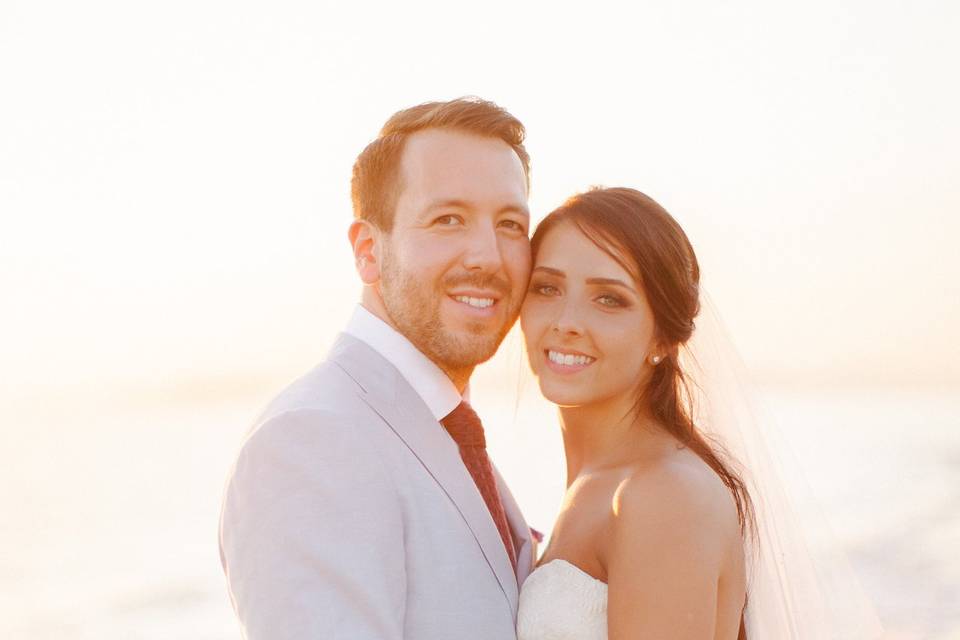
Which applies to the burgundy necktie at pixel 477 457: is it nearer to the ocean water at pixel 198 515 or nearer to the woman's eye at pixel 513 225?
the woman's eye at pixel 513 225

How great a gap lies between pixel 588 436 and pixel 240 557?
1.63 meters

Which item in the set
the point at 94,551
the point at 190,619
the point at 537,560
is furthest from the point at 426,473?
the point at 94,551

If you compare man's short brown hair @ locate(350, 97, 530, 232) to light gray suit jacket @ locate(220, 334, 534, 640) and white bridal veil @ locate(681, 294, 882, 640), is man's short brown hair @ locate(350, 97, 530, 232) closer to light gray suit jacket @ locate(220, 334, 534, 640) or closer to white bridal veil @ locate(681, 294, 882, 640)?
light gray suit jacket @ locate(220, 334, 534, 640)

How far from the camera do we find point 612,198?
4.15 metres

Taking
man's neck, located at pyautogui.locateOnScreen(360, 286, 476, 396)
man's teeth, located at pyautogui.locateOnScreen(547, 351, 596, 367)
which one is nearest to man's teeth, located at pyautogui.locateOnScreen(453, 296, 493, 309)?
man's neck, located at pyautogui.locateOnScreen(360, 286, 476, 396)

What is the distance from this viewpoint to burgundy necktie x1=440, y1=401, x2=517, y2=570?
363 centimetres

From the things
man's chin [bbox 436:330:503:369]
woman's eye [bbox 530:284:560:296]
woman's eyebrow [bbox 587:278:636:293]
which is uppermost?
woman's eye [bbox 530:284:560:296]

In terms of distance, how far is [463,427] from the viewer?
3.68 meters

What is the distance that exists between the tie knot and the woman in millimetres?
466

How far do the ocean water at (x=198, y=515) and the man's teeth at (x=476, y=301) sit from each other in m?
7.71

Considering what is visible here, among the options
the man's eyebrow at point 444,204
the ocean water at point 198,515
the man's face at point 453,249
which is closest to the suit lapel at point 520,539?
the man's face at point 453,249

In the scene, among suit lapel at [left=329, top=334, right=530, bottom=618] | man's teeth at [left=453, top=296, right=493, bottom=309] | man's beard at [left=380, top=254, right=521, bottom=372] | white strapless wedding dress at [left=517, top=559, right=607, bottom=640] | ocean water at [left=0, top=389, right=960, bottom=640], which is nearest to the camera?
suit lapel at [left=329, top=334, right=530, bottom=618]

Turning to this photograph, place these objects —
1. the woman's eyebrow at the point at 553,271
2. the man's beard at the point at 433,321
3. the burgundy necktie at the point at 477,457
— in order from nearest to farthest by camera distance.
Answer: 1. the burgundy necktie at the point at 477,457
2. the man's beard at the point at 433,321
3. the woman's eyebrow at the point at 553,271

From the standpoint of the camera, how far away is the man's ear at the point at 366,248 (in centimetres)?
399
